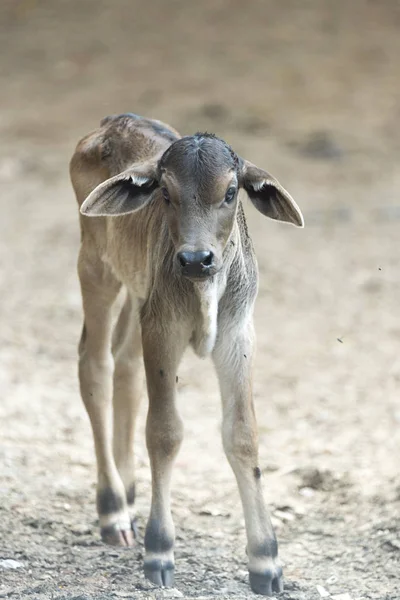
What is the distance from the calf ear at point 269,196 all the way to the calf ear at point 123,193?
47 cm

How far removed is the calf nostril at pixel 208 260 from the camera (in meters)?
5.26

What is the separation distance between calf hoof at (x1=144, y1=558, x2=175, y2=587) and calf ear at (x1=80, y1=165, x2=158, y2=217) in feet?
5.83

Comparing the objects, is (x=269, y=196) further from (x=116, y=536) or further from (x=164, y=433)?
(x=116, y=536)

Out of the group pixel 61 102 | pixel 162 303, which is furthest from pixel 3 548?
pixel 61 102

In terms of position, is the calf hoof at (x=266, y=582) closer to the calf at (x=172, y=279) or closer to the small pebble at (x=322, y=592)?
the calf at (x=172, y=279)

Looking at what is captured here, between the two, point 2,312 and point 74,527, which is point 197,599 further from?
point 2,312

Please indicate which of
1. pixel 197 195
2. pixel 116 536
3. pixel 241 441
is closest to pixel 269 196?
pixel 197 195

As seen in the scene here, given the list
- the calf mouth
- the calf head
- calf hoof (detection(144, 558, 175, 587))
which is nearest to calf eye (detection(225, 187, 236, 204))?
the calf head

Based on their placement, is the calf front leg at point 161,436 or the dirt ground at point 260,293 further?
the dirt ground at point 260,293

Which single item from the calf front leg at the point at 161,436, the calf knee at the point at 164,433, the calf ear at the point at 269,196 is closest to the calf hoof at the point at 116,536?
the calf front leg at the point at 161,436

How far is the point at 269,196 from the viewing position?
19.1ft

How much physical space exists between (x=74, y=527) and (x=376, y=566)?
179cm

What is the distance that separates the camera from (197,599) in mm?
5453

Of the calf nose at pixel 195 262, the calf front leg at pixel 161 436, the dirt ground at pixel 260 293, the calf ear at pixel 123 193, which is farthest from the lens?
the dirt ground at pixel 260 293
